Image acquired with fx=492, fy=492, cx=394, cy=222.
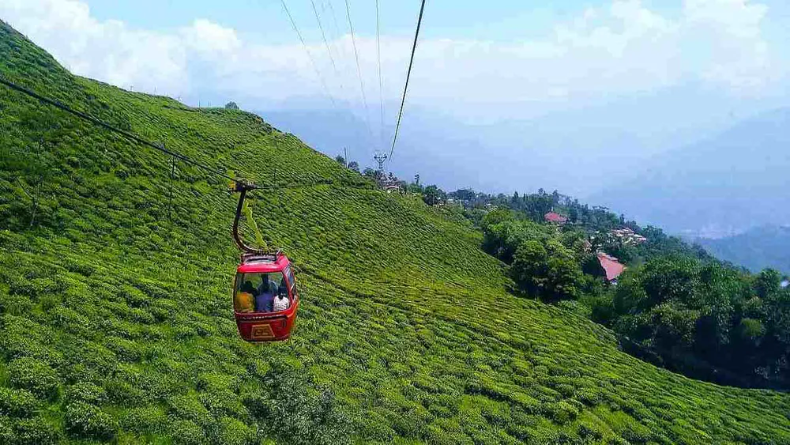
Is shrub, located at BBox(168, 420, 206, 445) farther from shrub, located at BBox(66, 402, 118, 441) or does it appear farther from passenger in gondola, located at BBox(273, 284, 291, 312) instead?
passenger in gondola, located at BBox(273, 284, 291, 312)

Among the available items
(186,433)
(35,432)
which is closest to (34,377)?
(35,432)

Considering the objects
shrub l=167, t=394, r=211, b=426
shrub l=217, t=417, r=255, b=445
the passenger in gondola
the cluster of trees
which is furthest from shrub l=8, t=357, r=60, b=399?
the cluster of trees

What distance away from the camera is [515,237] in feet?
235

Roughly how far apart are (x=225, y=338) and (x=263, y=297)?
242 inches

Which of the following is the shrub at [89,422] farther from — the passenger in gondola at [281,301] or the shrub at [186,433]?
the passenger in gondola at [281,301]

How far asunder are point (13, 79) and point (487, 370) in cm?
4041

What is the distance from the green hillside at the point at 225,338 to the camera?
586 inches

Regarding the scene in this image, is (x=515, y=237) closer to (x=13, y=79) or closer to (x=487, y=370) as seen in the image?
(x=487, y=370)

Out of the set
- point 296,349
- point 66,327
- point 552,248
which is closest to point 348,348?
point 296,349

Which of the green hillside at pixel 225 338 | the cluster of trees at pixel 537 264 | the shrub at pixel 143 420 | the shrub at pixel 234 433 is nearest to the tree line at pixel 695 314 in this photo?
the cluster of trees at pixel 537 264

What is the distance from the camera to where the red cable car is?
50.2 ft

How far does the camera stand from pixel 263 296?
15664mm

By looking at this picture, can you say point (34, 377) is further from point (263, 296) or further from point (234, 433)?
point (263, 296)

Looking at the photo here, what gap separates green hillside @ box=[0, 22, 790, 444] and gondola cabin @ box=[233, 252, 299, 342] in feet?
9.13
